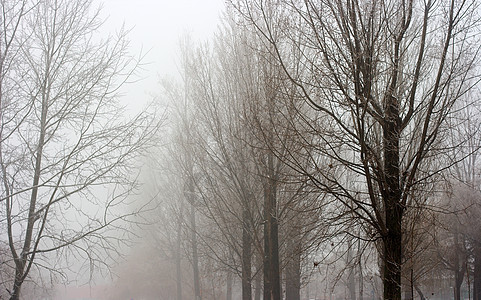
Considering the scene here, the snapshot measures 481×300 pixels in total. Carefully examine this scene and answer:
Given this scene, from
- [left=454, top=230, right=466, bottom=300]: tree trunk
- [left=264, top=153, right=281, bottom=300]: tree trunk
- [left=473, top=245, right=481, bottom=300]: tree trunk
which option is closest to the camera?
[left=264, top=153, right=281, bottom=300]: tree trunk

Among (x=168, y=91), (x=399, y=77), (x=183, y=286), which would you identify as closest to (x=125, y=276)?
(x=183, y=286)

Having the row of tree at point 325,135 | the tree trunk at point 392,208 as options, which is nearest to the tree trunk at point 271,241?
the row of tree at point 325,135

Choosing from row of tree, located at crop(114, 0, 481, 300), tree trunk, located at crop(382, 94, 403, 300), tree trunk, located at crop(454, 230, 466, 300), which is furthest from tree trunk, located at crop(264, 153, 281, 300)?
tree trunk, located at crop(454, 230, 466, 300)

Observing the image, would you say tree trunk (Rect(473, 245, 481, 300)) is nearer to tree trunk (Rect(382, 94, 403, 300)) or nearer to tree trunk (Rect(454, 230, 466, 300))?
tree trunk (Rect(454, 230, 466, 300))

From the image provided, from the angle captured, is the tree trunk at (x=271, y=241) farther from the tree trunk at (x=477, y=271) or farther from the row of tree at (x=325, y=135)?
the tree trunk at (x=477, y=271)

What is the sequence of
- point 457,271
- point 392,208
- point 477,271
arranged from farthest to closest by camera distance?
point 457,271
point 477,271
point 392,208

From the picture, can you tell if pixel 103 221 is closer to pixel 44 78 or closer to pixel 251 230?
pixel 44 78

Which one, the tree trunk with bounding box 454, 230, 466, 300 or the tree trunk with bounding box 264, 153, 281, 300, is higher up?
the tree trunk with bounding box 264, 153, 281, 300

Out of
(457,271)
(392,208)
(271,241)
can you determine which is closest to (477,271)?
(457,271)

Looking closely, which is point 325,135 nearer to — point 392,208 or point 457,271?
point 392,208

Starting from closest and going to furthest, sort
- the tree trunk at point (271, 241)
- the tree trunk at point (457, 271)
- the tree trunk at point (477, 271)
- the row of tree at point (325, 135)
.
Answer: the row of tree at point (325, 135) < the tree trunk at point (271, 241) < the tree trunk at point (477, 271) < the tree trunk at point (457, 271)

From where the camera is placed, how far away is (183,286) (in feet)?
94.7

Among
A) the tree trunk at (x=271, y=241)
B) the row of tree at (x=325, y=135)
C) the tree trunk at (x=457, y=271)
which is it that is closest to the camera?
the row of tree at (x=325, y=135)

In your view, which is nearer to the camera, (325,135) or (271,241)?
(325,135)
